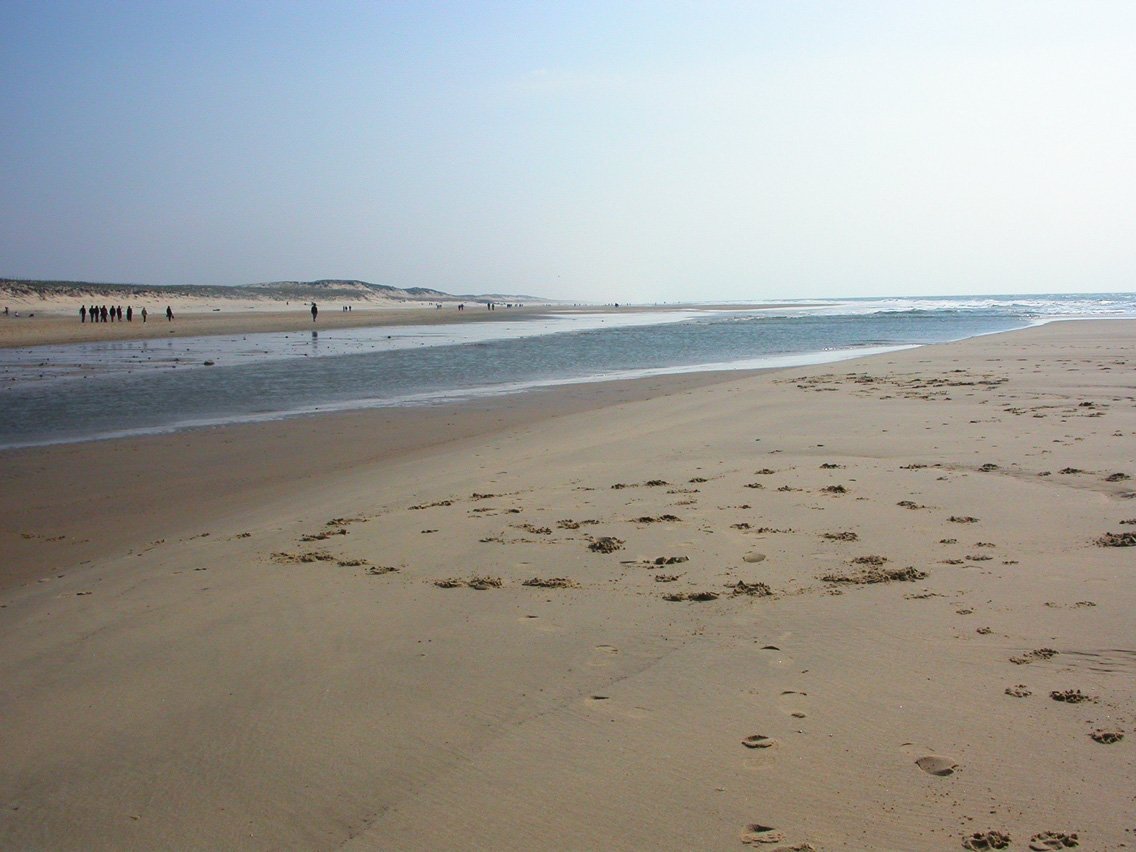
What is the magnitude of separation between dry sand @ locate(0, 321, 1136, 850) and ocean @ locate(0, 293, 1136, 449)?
8585mm

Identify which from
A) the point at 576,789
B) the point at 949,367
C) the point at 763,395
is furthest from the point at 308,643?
the point at 949,367

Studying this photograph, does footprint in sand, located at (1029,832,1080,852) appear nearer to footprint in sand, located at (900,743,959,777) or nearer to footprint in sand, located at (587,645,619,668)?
footprint in sand, located at (900,743,959,777)

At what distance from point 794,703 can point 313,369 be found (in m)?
25.4

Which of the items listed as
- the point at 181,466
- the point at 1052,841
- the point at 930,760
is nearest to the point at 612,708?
the point at 930,760

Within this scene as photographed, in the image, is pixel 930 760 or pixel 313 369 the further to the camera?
pixel 313 369

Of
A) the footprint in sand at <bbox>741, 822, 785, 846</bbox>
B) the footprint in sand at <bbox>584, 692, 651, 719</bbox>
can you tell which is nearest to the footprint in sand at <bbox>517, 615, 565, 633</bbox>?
the footprint in sand at <bbox>584, 692, 651, 719</bbox>

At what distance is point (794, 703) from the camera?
12.9 ft

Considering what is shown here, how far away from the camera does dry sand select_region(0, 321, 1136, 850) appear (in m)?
3.21

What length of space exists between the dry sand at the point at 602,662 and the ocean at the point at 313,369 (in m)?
8.59

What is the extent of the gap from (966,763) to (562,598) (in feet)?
8.92

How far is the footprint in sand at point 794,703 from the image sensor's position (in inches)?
151

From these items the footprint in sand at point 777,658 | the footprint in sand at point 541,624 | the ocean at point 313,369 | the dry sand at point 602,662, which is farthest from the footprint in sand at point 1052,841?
the ocean at point 313,369

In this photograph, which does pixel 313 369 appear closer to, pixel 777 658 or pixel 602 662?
pixel 602 662

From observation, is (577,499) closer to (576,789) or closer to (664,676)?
(664,676)
